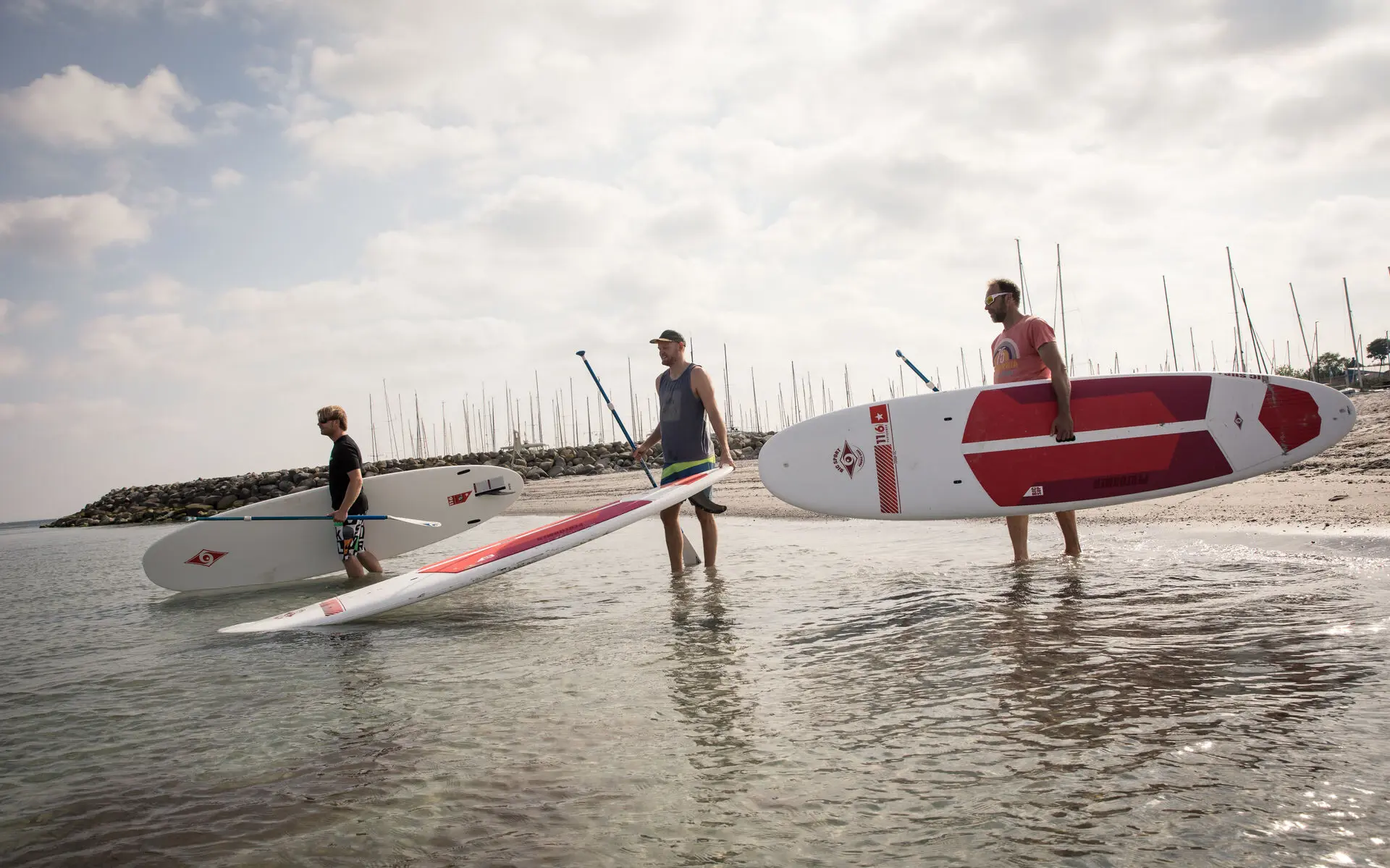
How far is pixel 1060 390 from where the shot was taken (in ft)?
18.7

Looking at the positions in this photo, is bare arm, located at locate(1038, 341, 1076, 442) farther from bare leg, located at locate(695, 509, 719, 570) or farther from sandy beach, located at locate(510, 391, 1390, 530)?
bare leg, located at locate(695, 509, 719, 570)

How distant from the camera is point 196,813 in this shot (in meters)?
2.46

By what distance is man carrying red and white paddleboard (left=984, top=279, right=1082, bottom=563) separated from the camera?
569cm

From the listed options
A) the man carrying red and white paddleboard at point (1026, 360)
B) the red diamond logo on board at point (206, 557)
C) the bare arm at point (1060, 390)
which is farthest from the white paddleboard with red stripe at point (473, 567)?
the red diamond logo on board at point (206, 557)

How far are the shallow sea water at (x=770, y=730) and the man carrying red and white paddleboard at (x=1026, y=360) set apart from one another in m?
0.42

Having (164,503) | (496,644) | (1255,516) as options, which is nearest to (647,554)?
(496,644)

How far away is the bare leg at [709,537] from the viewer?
6535mm

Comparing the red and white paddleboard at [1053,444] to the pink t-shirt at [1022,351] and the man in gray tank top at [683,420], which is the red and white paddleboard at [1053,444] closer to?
the pink t-shirt at [1022,351]

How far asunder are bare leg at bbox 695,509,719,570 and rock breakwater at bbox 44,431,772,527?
20.0m

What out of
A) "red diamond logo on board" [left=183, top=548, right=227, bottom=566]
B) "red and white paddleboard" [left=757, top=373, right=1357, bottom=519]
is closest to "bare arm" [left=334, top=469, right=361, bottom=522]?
"red diamond logo on board" [left=183, top=548, right=227, bottom=566]

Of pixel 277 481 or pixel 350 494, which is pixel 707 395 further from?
pixel 277 481

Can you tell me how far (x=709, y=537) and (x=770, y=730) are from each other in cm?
380

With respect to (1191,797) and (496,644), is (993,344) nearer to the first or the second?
(496,644)

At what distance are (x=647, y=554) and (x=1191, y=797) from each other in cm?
686
